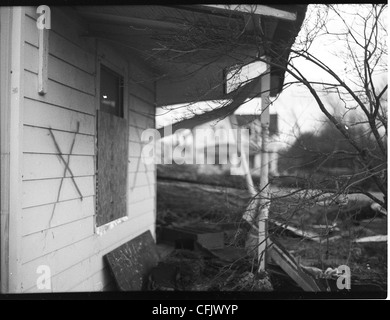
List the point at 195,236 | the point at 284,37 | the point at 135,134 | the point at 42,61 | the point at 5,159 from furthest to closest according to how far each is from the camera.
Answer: the point at 195,236 → the point at 135,134 → the point at 284,37 → the point at 42,61 → the point at 5,159

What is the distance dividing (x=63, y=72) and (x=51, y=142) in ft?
1.63

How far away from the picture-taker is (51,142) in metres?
2.38

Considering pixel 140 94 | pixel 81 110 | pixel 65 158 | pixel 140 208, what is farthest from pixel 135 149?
pixel 65 158

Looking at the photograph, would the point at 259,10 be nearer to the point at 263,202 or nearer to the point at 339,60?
the point at 339,60

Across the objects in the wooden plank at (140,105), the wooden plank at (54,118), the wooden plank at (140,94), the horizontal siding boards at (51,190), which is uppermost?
the wooden plank at (140,94)

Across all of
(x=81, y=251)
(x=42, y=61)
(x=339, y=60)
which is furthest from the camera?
(x=81, y=251)

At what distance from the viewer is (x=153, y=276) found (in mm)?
3455

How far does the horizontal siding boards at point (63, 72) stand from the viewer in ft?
6.98

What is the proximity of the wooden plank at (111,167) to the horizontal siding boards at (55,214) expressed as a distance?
18cm

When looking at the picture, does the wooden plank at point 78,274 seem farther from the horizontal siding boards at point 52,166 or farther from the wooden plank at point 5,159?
the horizontal siding boards at point 52,166

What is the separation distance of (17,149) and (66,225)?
2.40ft

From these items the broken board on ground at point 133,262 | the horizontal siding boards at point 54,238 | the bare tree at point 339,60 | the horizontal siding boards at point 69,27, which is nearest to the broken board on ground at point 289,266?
the bare tree at point 339,60

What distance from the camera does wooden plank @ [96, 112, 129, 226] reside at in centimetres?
301

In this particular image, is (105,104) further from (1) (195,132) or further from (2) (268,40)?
(2) (268,40)
